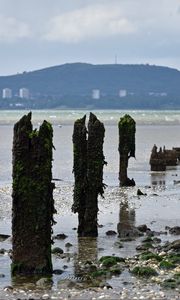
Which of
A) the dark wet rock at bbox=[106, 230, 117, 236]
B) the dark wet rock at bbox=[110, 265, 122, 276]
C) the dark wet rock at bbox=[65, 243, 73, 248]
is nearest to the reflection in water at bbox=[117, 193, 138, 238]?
Answer: the dark wet rock at bbox=[106, 230, 117, 236]

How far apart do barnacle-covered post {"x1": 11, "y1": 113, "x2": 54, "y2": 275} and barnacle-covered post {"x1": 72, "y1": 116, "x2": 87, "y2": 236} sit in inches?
284

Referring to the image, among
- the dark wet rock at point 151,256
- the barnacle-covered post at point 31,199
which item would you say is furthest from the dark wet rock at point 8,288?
the dark wet rock at point 151,256

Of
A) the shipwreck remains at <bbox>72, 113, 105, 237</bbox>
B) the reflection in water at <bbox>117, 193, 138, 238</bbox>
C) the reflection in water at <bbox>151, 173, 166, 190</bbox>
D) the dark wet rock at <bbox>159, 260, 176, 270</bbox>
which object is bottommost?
the reflection in water at <bbox>151, 173, 166, 190</bbox>

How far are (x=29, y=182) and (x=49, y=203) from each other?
0.81 meters

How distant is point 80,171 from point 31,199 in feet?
26.1

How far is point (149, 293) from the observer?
18.8m

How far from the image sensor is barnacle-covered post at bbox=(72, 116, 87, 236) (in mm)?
28875

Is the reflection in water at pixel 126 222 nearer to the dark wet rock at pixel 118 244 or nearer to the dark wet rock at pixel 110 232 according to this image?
the dark wet rock at pixel 110 232

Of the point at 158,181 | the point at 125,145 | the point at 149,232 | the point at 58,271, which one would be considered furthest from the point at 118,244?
the point at 158,181

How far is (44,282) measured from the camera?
20.2 meters

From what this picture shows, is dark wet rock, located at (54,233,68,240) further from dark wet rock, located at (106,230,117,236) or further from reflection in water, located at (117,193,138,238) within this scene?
reflection in water, located at (117,193,138,238)

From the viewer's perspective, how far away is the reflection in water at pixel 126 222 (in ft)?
91.5

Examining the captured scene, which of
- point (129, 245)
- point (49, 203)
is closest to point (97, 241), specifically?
point (129, 245)

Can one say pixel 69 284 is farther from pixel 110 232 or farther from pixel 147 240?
pixel 110 232
